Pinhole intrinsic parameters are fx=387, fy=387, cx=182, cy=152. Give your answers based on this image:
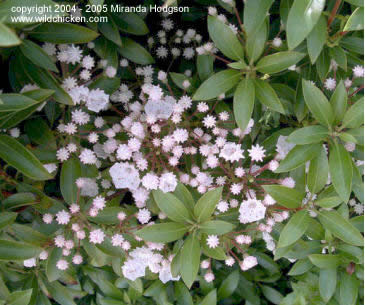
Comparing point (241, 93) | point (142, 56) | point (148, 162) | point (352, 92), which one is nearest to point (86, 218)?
point (148, 162)

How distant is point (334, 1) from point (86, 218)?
4.50 ft

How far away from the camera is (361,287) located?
193 cm

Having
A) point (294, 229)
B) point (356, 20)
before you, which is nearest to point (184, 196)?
point (294, 229)

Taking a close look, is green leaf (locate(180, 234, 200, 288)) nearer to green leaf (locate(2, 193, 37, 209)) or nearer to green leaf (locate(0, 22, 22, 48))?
green leaf (locate(2, 193, 37, 209))

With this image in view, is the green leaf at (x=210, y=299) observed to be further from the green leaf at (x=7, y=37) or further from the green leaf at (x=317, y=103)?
the green leaf at (x=7, y=37)

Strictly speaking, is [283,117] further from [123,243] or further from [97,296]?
[97,296]

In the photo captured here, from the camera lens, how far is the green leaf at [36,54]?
1432mm

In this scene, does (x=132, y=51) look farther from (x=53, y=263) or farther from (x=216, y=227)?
(x=53, y=263)

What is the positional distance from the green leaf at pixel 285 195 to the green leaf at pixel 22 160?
0.82 m

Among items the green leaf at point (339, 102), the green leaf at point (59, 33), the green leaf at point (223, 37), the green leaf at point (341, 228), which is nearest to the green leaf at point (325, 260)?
the green leaf at point (341, 228)

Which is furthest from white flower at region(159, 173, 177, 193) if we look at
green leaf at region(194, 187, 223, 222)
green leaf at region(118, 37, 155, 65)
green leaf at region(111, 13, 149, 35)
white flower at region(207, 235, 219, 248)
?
green leaf at region(111, 13, 149, 35)

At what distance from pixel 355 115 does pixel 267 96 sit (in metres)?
0.32

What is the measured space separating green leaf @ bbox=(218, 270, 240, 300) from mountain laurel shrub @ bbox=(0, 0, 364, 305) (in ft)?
0.56

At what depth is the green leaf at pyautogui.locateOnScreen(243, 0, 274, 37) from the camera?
1338 mm
